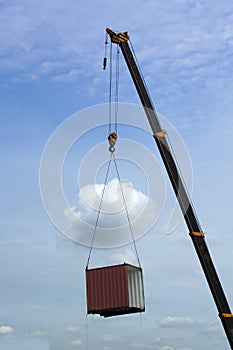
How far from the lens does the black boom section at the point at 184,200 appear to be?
38.0m

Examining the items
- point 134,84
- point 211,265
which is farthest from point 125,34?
point 211,265

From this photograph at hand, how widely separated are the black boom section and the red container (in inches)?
174

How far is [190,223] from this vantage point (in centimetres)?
4006

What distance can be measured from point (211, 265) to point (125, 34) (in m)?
19.3

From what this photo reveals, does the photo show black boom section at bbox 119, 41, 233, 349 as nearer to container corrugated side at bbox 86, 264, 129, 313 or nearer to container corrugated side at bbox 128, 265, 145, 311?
container corrugated side at bbox 128, 265, 145, 311

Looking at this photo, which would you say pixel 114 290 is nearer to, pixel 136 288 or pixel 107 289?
pixel 107 289

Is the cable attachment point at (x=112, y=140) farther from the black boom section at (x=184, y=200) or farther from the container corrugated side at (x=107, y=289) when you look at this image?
the container corrugated side at (x=107, y=289)

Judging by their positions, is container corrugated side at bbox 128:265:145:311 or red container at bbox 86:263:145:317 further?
container corrugated side at bbox 128:265:145:311

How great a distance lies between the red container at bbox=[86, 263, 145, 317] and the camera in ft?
122

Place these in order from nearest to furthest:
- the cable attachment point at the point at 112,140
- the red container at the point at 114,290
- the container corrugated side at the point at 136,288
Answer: the red container at the point at 114,290 → the container corrugated side at the point at 136,288 → the cable attachment point at the point at 112,140

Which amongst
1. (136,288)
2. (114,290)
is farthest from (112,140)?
(114,290)

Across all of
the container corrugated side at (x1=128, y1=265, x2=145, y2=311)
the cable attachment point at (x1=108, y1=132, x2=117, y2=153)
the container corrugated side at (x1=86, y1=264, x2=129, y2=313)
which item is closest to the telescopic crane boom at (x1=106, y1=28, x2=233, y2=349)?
the cable attachment point at (x1=108, y1=132, x2=117, y2=153)

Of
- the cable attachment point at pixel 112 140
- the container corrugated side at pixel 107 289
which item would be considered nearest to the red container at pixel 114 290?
the container corrugated side at pixel 107 289

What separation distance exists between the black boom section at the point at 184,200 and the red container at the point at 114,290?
4.43m
